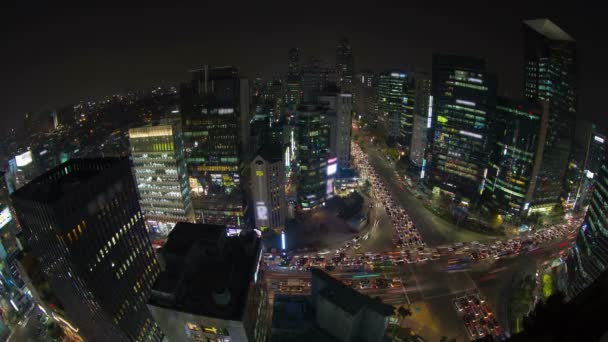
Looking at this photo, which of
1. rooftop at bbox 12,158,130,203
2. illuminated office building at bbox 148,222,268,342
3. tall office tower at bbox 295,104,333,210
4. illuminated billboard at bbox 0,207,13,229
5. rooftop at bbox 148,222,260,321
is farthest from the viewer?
tall office tower at bbox 295,104,333,210

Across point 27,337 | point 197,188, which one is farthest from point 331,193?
point 27,337

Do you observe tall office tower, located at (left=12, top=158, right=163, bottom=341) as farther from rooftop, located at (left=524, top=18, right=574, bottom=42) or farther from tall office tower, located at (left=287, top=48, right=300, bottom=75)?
tall office tower, located at (left=287, top=48, right=300, bottom=75)

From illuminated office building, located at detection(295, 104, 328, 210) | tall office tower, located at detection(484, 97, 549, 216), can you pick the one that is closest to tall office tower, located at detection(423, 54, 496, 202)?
tall office tower, located at detection(484, 97, 549, 216)

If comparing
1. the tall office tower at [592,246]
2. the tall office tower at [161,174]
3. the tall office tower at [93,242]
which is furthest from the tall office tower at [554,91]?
the tall office tower at [93,242]

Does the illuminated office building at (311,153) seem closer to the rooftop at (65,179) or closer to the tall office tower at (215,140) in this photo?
the tall office tower at (215,140)

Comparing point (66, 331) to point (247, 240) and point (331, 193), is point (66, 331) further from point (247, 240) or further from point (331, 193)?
point (331, 193)

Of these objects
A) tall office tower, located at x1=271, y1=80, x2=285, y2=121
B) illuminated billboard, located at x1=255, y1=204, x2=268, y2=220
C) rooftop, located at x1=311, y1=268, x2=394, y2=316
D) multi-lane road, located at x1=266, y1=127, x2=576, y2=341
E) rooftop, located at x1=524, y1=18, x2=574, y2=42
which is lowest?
multi-lane road, located at x1=266, y1=127, x2=576, y2=341
